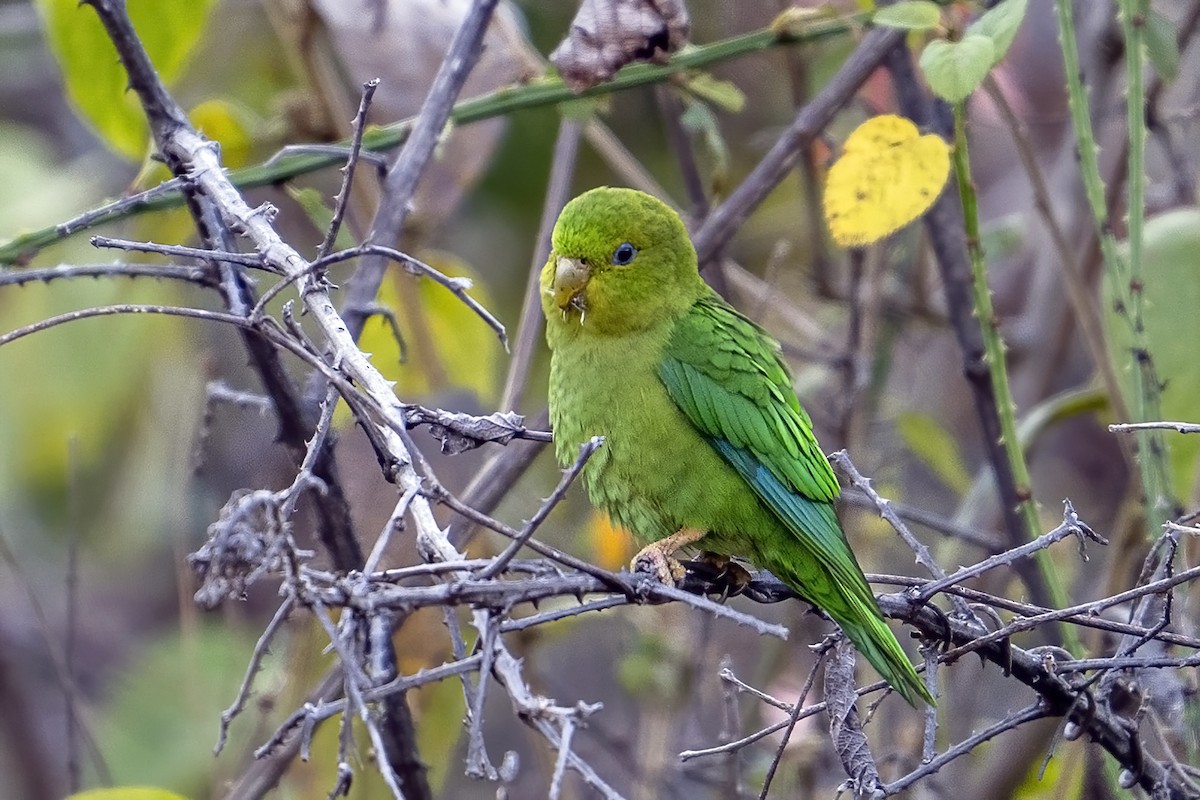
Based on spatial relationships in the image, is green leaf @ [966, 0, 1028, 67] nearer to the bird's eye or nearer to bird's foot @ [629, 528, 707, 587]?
the bird's eye

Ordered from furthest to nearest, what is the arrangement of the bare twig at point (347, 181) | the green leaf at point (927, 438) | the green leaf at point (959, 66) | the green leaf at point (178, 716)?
the green leaf at point (178, 716) → the green leaf at point (927, 438) → the green leaf at point (959, 66) → the bare twig at point (347, 181)

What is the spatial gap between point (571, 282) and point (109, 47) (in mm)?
1071

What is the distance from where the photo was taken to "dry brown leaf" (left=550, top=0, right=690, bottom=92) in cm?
239

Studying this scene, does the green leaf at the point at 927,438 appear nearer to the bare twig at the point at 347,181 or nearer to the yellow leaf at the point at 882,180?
the yellow leaf at the point at 882,180

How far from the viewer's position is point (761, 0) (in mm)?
4488

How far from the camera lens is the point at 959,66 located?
6.81 ft

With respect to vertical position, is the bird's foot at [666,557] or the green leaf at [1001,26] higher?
the green leaf at [1001,26]

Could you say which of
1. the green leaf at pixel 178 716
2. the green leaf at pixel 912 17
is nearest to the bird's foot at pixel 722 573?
the green leaf at pixel 912 17

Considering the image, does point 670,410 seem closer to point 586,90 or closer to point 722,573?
point 722,573

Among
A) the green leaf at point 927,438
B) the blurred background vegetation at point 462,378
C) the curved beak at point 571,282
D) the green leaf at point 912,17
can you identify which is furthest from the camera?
the green leaf at point 927,438

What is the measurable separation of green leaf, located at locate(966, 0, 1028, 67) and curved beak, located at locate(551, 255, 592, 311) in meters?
0.82

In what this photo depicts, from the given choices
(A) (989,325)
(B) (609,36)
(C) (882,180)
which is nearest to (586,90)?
(B) (609,36)

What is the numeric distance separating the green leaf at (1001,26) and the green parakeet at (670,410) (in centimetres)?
70

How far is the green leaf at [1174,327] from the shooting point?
8.14 feet
